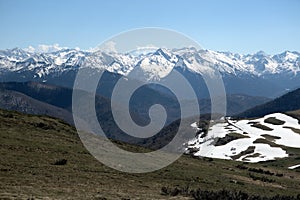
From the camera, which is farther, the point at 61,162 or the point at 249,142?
the point at 249,142

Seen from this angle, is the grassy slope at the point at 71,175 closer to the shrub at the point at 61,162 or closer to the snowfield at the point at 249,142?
the shrub at the point at 61,162

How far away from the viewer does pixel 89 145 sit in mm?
71875

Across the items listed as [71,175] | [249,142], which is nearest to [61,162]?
[71,175]

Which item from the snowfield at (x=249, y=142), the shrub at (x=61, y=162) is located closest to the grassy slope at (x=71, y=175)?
the shrub at (x=61, y=162)

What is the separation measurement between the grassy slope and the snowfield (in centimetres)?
5819

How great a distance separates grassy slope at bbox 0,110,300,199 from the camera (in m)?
38.8

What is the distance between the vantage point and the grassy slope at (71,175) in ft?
127

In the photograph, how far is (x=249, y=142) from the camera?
155500 millimetres

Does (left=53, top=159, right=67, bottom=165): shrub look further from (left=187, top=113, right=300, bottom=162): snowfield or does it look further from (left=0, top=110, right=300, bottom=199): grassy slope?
(left=187, top=113, right=300, bottom=162): snowfield

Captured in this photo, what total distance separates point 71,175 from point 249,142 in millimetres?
119743

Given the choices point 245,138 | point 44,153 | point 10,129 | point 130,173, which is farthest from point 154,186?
point 245,138

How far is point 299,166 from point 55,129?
66.5 m

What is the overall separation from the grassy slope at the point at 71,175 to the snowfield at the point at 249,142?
191 ft

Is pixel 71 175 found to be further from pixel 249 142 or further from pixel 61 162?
pixel 249 142
